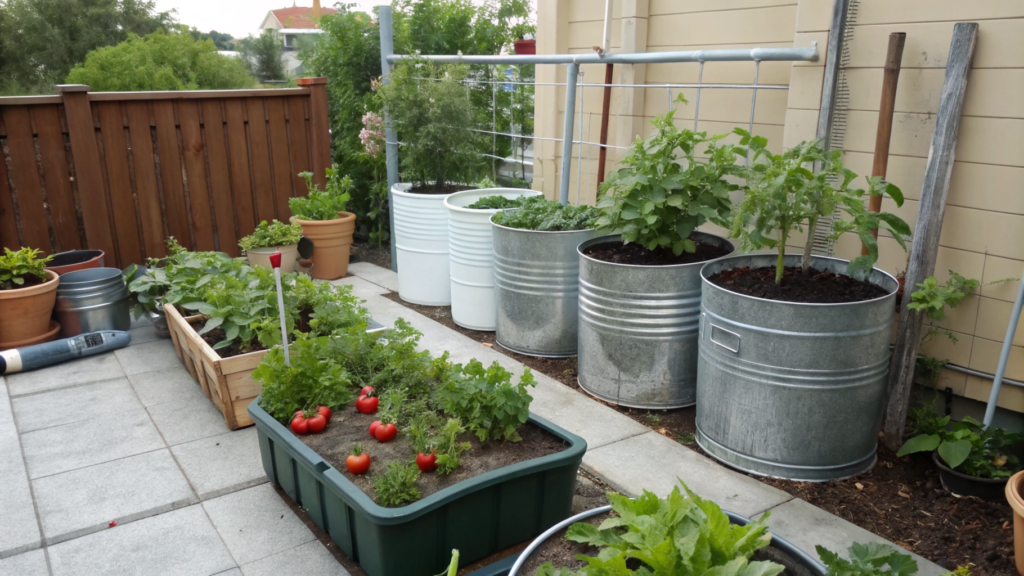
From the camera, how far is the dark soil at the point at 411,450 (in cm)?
237

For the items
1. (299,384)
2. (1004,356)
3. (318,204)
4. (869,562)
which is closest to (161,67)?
(318,204)

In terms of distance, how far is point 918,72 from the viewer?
2.98m

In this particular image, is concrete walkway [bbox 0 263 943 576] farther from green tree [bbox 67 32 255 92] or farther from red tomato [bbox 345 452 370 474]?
green tree [bbox 67 32 255 92]

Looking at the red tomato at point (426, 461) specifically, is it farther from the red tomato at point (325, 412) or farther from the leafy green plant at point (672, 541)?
the leafy green plant at point (672, 541)

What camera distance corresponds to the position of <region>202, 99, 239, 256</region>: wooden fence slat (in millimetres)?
5602

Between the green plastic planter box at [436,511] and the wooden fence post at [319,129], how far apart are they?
3.86 meters

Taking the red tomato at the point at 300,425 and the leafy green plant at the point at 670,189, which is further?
the leafy green plant at the point at 670,189

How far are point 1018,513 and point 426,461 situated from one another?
185 centimetres

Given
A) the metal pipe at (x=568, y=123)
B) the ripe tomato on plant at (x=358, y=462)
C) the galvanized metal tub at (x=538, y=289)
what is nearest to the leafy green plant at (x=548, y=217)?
the galvanized metal tub at (x=538, y=289)

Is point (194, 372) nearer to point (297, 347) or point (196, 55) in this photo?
point (297, 347)

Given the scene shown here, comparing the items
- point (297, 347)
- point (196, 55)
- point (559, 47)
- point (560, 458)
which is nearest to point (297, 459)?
point (297, 347)

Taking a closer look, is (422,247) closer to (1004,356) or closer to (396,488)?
(396,488)

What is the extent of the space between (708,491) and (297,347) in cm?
173

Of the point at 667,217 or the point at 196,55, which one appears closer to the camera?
the point at 667,217
